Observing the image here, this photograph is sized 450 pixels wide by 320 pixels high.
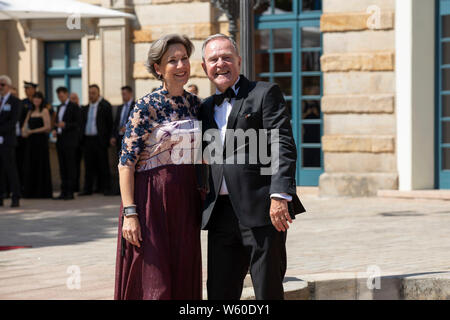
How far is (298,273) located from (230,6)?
8.23ft

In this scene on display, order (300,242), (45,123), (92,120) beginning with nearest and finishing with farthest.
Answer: (300,242), (45,123), (92,120)

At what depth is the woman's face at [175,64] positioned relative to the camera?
4.28m

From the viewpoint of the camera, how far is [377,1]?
12320 millimetres

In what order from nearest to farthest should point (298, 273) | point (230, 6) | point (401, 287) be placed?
point (401, 287) < point (298, 273) < point (230, 6)

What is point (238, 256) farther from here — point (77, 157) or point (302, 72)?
point (77, 157)

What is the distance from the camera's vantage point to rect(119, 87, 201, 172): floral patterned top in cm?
428

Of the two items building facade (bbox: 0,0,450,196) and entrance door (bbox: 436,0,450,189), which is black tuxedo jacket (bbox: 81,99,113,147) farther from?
entrance door (bbox: 436,0,450,189)

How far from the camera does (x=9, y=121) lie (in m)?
12.1

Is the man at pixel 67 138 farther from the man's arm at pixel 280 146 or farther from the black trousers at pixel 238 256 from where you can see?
the man's arm at pixel 280 146

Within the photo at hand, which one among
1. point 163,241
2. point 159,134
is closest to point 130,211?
point 163,241

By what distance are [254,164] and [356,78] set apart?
8.54 meters
